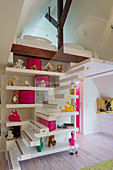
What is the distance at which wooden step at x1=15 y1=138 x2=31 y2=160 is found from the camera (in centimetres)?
168

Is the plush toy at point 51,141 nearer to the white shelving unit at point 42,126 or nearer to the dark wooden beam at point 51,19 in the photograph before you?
the white shelving unit at point 42,126

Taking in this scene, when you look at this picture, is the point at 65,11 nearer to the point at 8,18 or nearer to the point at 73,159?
the point at 8,18

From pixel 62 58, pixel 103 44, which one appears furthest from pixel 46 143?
pixel 103 44

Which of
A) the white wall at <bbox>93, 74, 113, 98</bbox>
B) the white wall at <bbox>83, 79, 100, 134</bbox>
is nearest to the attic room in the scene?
the white wall at <bbox>83, 79, 100, 134</bbox>

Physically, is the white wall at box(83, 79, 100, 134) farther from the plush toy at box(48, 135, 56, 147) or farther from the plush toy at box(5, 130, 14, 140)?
the plush toy at box(5, 130, 14, 140)

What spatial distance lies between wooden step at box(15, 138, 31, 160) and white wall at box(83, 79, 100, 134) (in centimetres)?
198

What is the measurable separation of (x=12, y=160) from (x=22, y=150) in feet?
0.54

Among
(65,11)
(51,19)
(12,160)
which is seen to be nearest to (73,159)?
(12,160)

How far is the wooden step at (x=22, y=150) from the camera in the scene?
1.68m

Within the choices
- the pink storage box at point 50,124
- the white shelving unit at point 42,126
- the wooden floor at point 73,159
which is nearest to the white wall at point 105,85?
the wooden floor at point 73,159

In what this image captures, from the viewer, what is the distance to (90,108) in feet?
11.8

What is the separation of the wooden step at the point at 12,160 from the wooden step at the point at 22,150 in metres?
0.10

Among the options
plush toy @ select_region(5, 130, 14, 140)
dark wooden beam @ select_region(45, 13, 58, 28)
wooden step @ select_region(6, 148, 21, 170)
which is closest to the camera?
wooden step @ select_region(6, 148, 21, 170)

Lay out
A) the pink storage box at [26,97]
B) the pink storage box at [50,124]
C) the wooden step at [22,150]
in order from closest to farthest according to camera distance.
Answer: the wooden step at [22,150] → the pink storage box at [50,124] → the pink storage box at [26,97]
